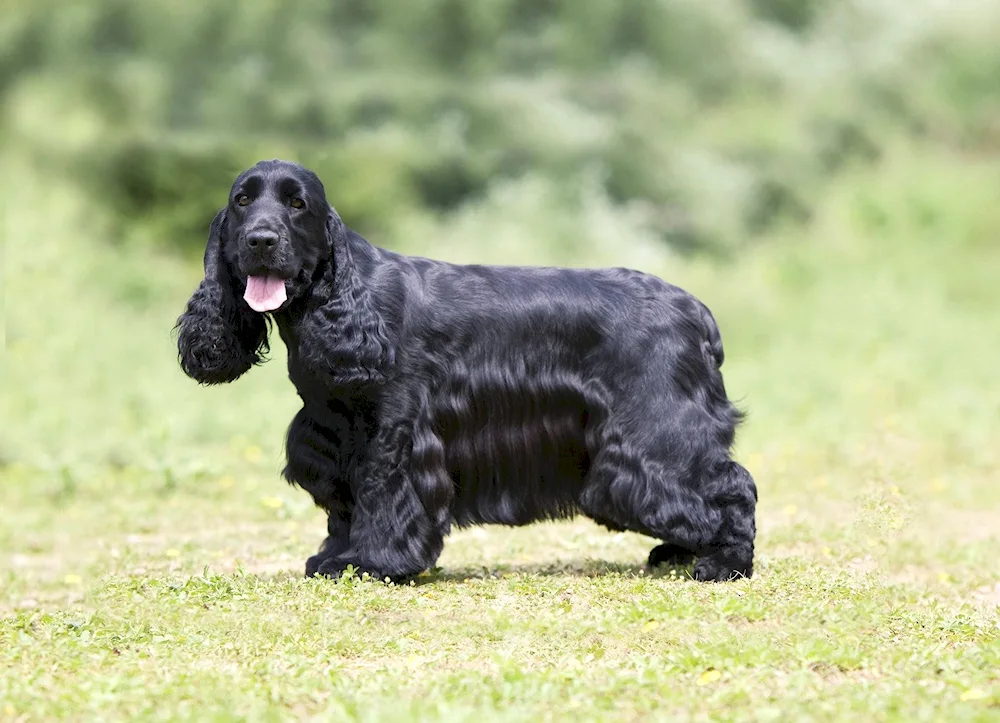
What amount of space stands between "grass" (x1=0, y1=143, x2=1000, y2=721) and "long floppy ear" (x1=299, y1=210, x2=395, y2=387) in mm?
997

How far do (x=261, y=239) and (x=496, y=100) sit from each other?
1462cm

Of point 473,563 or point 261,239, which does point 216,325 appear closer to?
point 261,239

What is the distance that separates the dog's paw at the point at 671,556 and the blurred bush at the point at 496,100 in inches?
487

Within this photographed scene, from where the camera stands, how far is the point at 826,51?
69.2 ft

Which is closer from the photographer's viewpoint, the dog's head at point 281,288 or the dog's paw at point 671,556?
the dog's head at point 281,288

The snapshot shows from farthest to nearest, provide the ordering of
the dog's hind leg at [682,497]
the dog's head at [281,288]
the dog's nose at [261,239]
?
the dog's hind leg at [682,497] < the dog's head at [281,288] < the dog's nose at [261,239]

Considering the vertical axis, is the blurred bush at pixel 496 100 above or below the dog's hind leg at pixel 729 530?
above

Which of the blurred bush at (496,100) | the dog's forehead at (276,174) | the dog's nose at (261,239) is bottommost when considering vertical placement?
the dog's nose at (261,239)

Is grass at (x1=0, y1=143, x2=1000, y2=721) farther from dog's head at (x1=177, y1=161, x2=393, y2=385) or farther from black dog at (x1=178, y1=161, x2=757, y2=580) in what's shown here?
dog's head at (x1=177, y1=161, x2=393, y2=385)

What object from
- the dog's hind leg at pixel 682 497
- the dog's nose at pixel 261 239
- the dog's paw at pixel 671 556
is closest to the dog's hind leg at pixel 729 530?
the dog's hind leg at pixel 682 497

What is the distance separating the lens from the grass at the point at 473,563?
433cm

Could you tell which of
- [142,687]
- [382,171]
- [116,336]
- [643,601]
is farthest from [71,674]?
[382,171]

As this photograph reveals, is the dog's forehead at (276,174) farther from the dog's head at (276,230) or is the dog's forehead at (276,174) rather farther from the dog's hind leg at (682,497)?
the dog's hind leg at (682,497)

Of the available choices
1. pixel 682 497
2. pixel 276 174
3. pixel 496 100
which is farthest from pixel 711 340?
pixel 496 100
